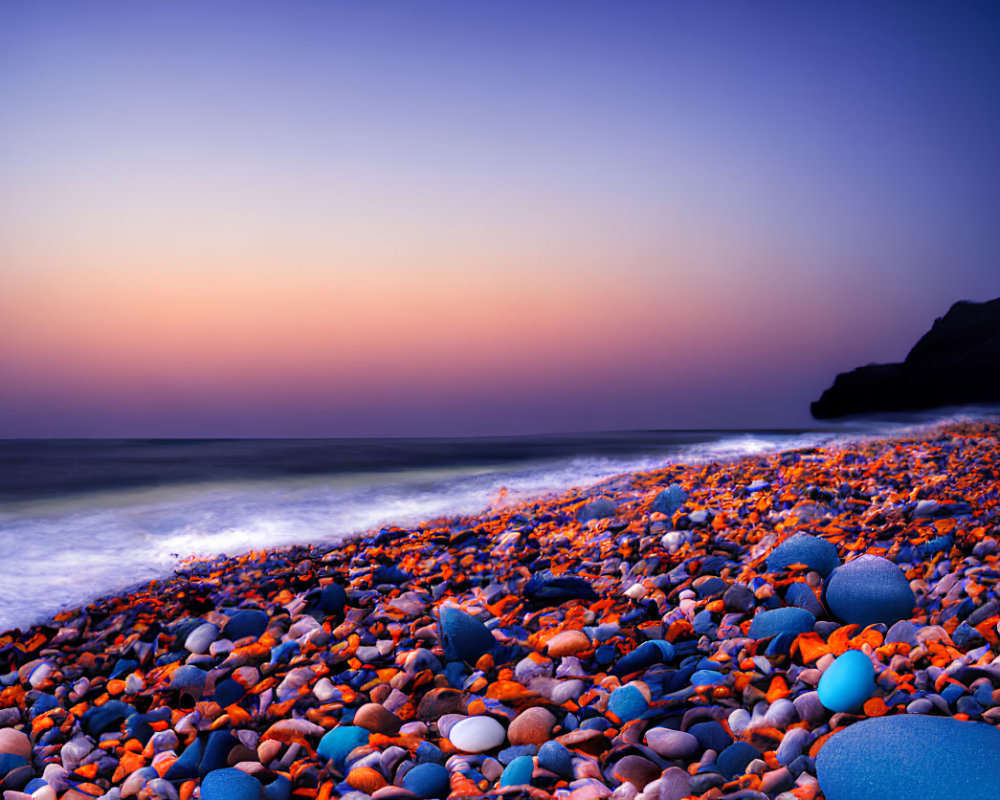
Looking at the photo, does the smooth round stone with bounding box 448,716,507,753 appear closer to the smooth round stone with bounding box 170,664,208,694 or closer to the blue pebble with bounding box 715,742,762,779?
the blue pebble with bounding box 715,742,762,779

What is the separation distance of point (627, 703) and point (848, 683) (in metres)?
0.80

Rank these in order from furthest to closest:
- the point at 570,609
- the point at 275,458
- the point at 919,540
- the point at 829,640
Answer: the point at 275,458
the point at 919,540
the point at 570,609
the point at 829,640

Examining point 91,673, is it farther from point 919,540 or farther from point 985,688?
point 919,540

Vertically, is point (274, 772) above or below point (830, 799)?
below

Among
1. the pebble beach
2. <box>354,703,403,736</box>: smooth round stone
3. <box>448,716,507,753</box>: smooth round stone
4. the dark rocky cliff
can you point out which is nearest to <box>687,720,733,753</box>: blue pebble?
the pebble beach

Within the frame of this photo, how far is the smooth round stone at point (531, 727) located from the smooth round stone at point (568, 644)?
0.56 m

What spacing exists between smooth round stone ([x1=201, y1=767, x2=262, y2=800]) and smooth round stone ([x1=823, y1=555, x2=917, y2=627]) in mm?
2592

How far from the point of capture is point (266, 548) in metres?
7.02

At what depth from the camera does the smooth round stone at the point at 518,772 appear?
7.15ft

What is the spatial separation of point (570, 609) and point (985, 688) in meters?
1.89

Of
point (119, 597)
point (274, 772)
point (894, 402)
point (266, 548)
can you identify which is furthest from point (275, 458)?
point (894, 402)

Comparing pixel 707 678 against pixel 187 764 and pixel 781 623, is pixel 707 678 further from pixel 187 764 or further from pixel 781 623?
pixel 187 764

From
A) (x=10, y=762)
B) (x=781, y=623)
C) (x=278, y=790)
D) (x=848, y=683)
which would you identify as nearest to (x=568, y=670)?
(x=781, y=623)

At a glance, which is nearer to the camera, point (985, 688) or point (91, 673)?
point (985, 688)
